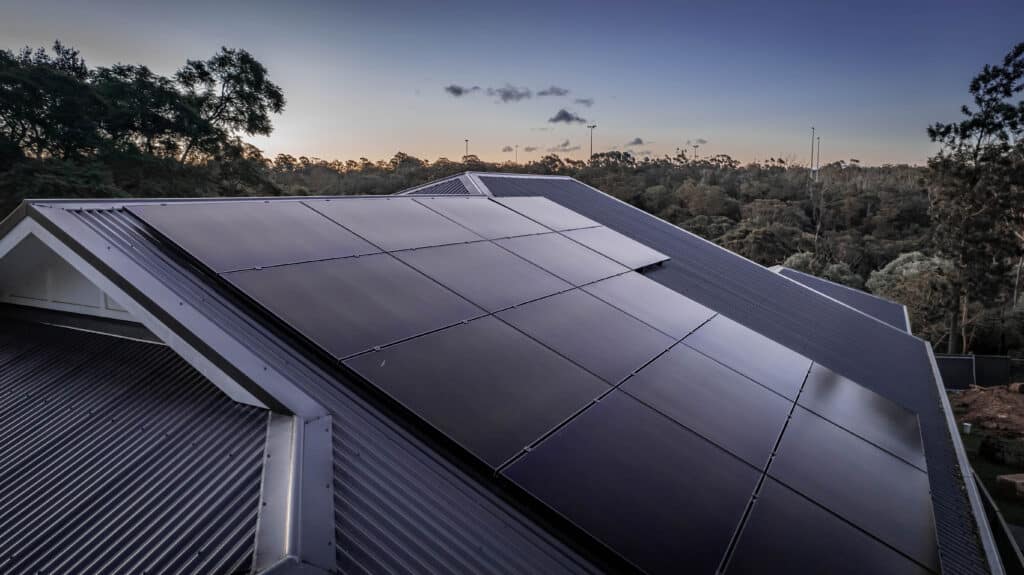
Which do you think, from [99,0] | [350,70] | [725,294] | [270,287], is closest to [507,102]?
[350,70]

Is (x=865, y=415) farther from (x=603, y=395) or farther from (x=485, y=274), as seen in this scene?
(x=485, y=274)

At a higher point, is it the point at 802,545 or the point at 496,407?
the point at 496,407

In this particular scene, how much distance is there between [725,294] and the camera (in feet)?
48.8

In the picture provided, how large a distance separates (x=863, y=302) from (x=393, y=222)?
24965mm

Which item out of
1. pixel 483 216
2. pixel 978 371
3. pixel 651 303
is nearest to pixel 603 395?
pixel 651 303

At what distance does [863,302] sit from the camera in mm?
24500

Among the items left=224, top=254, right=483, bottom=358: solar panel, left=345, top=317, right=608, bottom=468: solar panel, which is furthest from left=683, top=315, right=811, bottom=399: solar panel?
left=224, top=254, right=483, bottom=358: solar panel

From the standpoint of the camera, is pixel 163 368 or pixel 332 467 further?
pixel 163 368

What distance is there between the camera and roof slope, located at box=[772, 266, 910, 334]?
22125mm

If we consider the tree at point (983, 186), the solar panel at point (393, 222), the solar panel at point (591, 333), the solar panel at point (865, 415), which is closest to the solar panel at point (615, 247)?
the solar panel at point (393, 222)

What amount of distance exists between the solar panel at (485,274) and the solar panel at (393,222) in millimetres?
331

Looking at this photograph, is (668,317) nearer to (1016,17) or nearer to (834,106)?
(1016,17)

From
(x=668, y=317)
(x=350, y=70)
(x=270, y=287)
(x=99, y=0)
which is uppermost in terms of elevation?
(x=99, y=0)

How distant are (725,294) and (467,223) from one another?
8.85m
